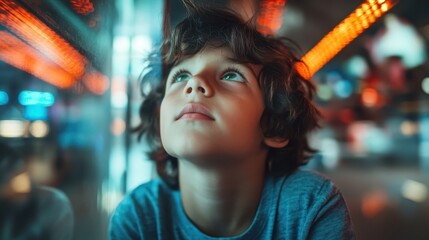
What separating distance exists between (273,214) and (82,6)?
1.73ft

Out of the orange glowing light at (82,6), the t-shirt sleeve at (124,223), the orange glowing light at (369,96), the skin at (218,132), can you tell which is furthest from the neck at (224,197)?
the orange glowing light at (369,96)

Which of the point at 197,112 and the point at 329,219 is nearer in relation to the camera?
the point at 197,112

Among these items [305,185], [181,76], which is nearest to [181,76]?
[181,76]

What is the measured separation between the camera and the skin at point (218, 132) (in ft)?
2.10

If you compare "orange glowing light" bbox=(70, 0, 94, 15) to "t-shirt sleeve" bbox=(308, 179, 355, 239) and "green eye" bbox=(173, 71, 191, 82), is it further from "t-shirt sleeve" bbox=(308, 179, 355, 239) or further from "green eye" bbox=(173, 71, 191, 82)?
"t-shirt sleeve" bbox=(308, 179, 355, 239)

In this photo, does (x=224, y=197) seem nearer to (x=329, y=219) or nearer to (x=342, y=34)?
(x=329, y=219)

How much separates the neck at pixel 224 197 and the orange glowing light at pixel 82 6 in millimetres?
331

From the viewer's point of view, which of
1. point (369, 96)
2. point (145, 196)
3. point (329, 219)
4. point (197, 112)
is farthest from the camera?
point (369, 96)

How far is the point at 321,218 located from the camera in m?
0.74

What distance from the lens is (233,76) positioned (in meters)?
0.68

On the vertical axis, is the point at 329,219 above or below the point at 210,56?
below

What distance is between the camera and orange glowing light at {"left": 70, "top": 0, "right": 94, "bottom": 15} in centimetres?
64

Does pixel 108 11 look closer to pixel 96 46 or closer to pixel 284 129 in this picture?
pixel 96 46

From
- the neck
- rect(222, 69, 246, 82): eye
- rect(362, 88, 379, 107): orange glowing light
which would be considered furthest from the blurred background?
rect(362, 88, 379, 107): orange glowing light
